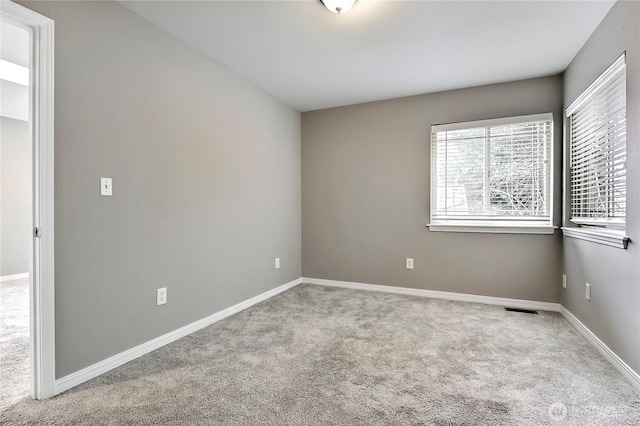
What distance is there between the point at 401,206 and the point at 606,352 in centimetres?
221

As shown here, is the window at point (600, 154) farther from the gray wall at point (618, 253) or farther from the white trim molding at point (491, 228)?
the white trim molding at point (491, 228)

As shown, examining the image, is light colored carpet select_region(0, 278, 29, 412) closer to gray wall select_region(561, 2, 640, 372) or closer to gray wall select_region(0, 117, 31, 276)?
gray wall select_region(0, 117, 31, 276)

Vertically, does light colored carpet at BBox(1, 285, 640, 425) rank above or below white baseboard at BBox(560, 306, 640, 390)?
below

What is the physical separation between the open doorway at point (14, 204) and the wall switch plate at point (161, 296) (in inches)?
31.3

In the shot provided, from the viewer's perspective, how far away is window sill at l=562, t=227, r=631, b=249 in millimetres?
2015

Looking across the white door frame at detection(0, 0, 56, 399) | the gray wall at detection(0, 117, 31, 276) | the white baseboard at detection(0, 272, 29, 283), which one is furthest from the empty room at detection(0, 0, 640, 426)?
the gray wall at detection(0, 117, 31, 276)

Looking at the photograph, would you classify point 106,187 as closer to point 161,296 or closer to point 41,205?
point 41,205

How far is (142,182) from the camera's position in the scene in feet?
7.51

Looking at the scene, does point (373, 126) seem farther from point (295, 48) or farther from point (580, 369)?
point (580, 369)

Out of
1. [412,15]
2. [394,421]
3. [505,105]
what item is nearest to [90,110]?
[412,15]

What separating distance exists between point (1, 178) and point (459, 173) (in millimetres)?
6226

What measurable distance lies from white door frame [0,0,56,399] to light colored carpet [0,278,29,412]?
0.17m

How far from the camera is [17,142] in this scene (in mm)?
4852

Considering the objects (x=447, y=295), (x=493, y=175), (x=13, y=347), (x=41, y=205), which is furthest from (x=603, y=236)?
(x=13, y=347)
